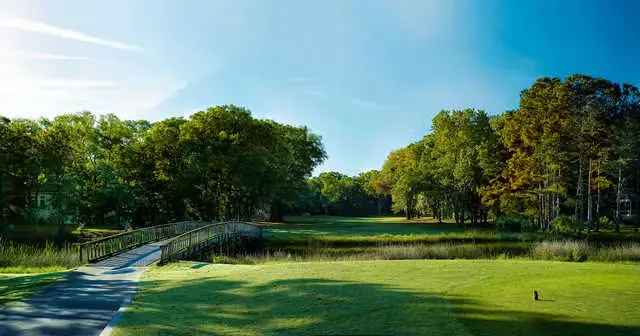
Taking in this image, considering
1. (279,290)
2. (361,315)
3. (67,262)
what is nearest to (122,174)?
(67,262)

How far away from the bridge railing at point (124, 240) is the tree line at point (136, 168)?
11580 mm

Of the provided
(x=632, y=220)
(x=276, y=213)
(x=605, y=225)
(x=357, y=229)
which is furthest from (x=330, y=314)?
(x=276, y=213)

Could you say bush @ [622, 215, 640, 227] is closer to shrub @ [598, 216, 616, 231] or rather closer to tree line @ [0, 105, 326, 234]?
shrub @ [598, 216, 616, 231]

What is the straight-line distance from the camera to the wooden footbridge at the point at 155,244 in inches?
677

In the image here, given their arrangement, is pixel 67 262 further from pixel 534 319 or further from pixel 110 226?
pixel 110 226

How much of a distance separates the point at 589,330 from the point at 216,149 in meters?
41.8

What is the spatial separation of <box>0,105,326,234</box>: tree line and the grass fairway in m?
33.0

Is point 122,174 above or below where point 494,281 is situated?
above

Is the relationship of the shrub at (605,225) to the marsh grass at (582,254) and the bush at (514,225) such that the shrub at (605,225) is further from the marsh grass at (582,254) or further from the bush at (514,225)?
the marsh grass at (582,254)

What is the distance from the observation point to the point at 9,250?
20.4 metres

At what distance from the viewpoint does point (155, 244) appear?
77.7 feet

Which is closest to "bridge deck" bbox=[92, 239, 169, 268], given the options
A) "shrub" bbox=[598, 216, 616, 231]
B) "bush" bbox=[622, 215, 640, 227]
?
"shrub" bbox=[598, 216, 616, 231]

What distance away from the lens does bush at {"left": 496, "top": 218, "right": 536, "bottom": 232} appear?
129 feet

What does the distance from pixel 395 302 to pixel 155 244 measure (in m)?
18.4
